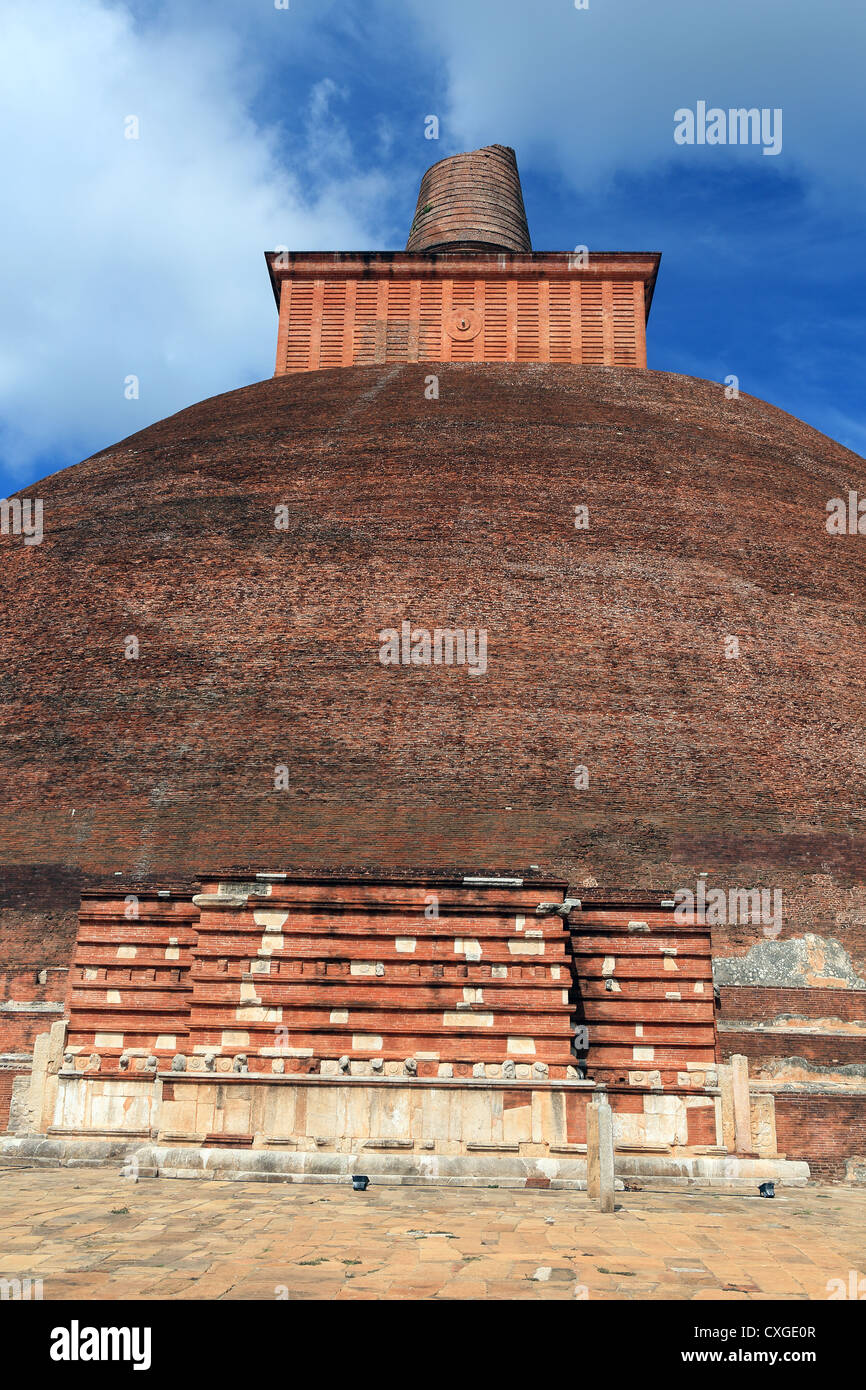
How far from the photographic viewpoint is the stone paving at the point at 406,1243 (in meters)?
4.50

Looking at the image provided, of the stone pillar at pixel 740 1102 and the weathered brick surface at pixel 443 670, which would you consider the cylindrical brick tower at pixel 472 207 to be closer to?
the weathered brick surface at pixel 443 670

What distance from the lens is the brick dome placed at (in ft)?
41.4

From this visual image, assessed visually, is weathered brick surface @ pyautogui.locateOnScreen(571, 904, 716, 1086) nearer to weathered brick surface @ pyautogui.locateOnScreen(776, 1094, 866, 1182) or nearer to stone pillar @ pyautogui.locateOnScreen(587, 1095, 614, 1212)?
weathered brick surface @ pyautogui.locateOnScreen(776, 1094, 866, 1182)

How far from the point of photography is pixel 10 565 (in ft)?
56.4

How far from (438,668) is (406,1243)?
31.0 ft

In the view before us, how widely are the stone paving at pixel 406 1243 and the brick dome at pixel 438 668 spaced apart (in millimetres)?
4883

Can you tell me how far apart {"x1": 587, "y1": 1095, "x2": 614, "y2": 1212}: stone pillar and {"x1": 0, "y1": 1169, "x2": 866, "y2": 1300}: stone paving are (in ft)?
0.52

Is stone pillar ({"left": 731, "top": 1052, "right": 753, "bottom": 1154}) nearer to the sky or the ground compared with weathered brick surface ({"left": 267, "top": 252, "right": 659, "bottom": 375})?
nearer to the ground

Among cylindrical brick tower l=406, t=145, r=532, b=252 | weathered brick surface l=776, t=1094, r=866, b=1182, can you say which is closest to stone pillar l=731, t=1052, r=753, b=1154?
weathered brick surface l=776, t=1094, r=866, b=1182

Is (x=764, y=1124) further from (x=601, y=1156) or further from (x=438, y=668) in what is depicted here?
(x=438, y=668)

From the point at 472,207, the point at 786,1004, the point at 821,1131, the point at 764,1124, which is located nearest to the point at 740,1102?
the point at 764,1124

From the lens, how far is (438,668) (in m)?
14.4

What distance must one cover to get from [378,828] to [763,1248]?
290 inches

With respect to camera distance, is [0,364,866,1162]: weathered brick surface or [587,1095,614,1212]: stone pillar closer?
[587,1095,614,1212]: stone pillar
